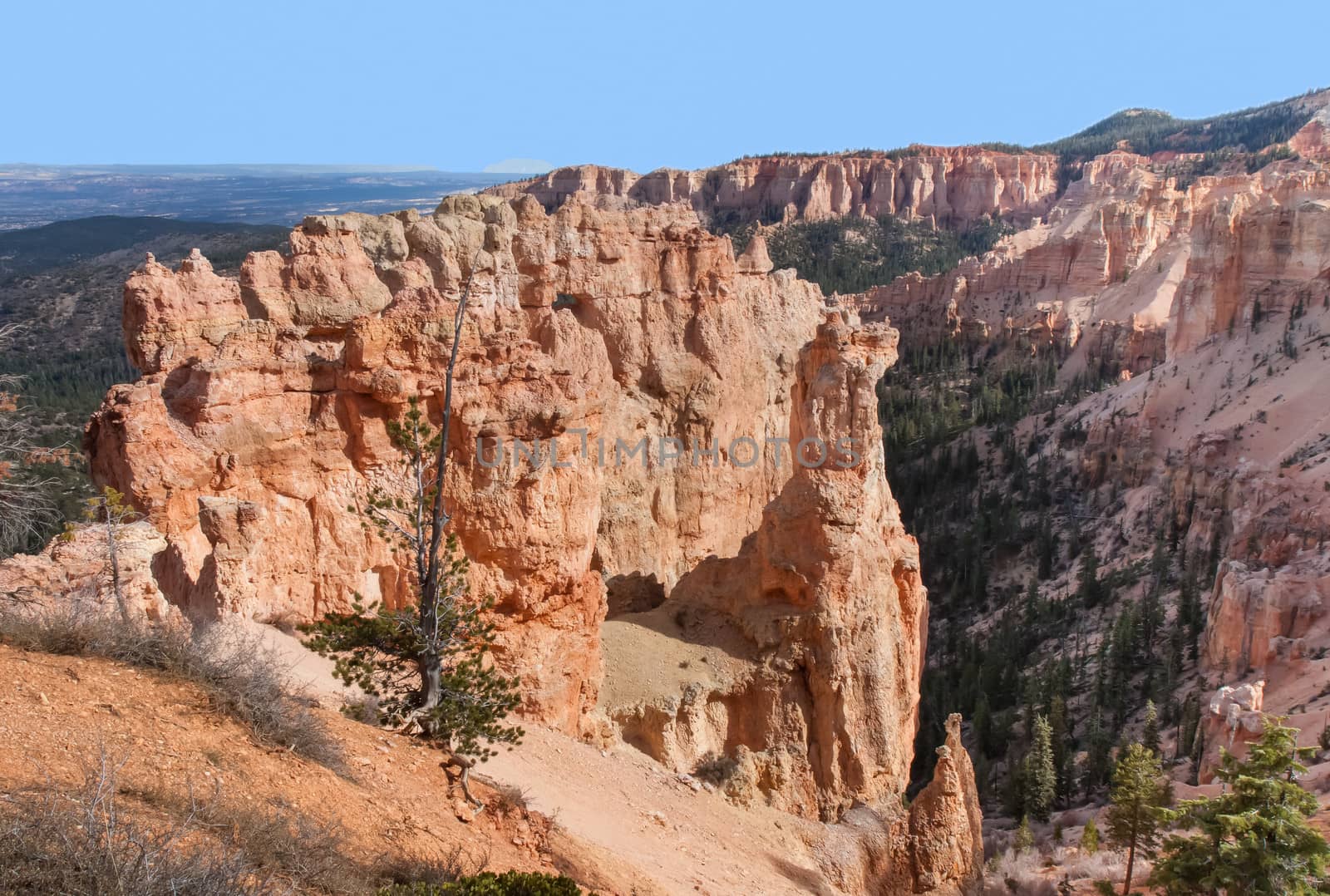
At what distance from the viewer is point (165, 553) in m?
12.5

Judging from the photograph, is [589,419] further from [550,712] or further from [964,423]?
[964,423]

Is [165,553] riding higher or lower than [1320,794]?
higher

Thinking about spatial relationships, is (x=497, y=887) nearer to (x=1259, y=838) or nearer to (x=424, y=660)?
(x=424, y=660)

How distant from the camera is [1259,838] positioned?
488 inches

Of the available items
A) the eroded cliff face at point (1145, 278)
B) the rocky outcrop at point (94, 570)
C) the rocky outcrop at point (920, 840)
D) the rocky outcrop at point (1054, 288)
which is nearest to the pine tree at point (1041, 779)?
the rocky outcrop at point (920, 840)

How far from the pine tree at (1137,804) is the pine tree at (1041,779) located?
596 centimetres

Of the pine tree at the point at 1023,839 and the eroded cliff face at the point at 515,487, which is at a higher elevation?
the eroded cliff face at the point at 515,487

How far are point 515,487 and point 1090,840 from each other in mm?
14722

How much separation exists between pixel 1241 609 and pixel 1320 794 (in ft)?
32.1

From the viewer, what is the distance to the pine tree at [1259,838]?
40.1 feet

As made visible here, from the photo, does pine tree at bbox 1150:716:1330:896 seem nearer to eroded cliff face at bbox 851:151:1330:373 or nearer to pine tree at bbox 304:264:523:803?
pine tree at bbox 304:264:523:803

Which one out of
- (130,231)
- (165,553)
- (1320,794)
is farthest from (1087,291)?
(130,231)

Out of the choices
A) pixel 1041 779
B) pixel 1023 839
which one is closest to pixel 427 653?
pixel 1023 839

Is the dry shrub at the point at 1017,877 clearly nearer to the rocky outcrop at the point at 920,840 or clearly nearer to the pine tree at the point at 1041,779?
the rocky outcrop at the point at 920,840
